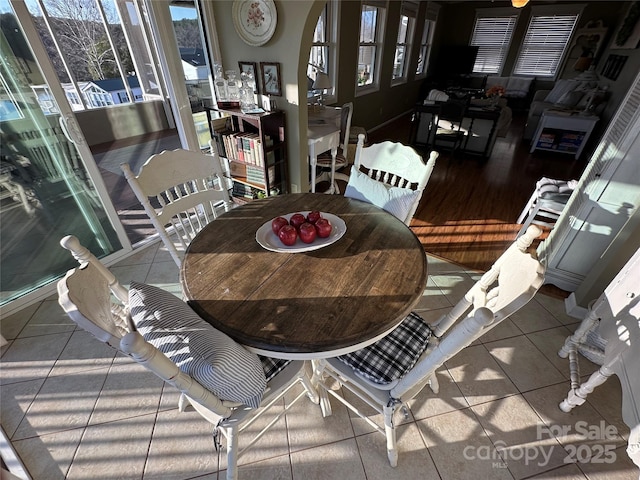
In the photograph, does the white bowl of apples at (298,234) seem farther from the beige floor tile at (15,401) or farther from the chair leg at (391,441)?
the beige floor tile at (15,401)

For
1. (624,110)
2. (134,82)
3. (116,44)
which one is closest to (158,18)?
(116,44)

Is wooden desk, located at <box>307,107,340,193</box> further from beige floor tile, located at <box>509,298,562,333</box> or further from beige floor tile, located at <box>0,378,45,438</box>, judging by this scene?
beige floor tile, located at <box>0,378,45,438</box>

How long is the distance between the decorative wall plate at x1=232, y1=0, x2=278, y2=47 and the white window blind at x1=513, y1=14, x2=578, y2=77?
317 inches

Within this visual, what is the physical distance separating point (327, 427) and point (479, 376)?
2.90 feet

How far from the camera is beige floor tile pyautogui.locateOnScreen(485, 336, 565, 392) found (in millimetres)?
1539

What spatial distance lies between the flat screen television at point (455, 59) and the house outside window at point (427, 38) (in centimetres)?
44

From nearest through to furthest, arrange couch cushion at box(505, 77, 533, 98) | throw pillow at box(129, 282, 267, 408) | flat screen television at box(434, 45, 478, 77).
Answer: throw pillow at box(129, 282, 267, 408) < couch cushion at box(505, 77, 533, 98) < flat screen television at box(434, 45, 478, 77)

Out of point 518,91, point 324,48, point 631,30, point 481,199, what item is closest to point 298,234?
point 481,199

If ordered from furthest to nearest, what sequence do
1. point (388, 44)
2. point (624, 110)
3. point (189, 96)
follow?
point (388, 44), point (189, 96), point (624, 110)

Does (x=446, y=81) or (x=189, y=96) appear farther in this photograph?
(x=446, y=81)

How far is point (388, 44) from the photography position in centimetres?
534

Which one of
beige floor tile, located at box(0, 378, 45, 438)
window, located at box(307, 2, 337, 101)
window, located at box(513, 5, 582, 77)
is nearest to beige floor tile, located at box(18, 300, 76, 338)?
beige floor tile, located at box(0, 378, 45, 438)

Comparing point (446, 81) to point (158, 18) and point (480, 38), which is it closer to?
point (480, 38)

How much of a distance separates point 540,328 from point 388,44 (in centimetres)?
554
